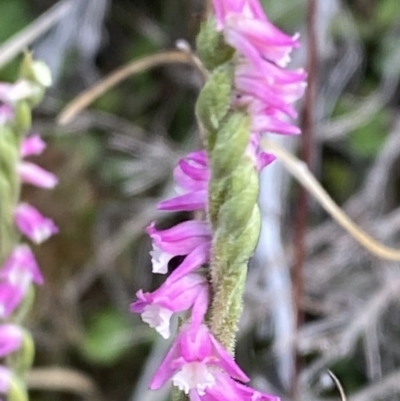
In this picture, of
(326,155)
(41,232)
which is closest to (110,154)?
(326,155)

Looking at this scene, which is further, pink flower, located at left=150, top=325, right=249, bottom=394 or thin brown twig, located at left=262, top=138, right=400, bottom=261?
thin brown twig, located at left=262, top=138, right=400, bottom=261

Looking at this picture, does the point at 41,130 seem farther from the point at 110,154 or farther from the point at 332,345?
the point at 332,345

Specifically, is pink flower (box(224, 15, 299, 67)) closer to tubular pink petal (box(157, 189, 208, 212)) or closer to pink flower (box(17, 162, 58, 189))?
tubular pink petal (box(157, 189, 208, 212))

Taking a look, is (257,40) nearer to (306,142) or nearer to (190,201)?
(190,201)

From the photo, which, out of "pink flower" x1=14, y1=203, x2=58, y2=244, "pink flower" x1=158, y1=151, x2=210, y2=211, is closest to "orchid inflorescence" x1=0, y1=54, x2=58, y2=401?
"pink flower" x1=14, y1=203, x2=58, y2=244

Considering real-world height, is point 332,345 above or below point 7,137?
below

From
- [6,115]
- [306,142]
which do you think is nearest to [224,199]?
[6,115]

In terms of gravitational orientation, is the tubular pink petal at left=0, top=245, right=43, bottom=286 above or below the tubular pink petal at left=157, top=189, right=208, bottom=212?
below
